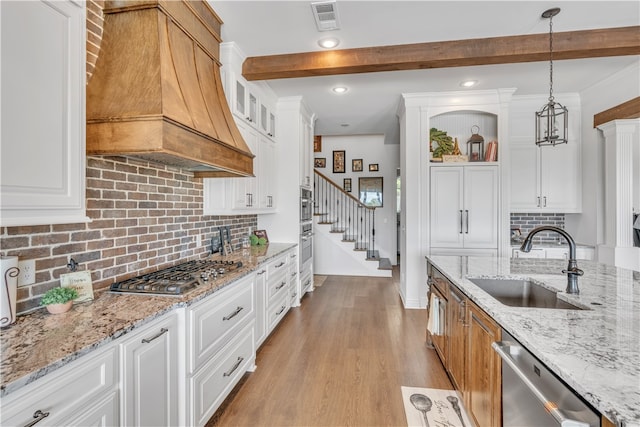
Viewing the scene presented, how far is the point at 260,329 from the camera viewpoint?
9.38 ft

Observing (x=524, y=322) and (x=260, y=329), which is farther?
(x=260, y=329)

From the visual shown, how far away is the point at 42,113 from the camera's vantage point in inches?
47.9

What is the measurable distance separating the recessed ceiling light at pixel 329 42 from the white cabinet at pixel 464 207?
7.18ft

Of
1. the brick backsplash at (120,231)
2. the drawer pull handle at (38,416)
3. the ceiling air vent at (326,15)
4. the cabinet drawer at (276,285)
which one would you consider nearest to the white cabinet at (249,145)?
the brick backsplash at (120,231)

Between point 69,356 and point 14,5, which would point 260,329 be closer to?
point 69,356

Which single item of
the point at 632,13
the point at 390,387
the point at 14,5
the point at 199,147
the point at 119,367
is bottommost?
the point at 390,387

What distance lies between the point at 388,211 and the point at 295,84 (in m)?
4.28

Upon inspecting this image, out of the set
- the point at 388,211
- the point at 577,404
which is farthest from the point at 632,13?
the point at 388,211

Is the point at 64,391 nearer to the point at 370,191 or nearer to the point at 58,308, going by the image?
the point at 58,308

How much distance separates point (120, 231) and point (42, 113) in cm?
93

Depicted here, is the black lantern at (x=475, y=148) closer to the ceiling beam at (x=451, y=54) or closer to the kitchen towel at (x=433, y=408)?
the ceiling beam at (x=451, y=54)

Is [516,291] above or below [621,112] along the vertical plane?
below

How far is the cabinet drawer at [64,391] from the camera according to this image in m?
0.89

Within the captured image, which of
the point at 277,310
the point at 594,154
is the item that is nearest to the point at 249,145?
the point at 277,310
